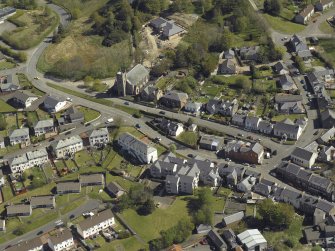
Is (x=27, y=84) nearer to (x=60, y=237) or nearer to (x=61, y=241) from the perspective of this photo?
(x=60, y=237)

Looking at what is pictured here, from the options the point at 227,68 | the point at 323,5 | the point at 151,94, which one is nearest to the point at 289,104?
the point at 227,68

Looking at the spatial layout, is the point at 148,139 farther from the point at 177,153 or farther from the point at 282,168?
the point at 282,168

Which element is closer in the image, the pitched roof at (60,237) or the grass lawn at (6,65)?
the pitched roof at (60,237)

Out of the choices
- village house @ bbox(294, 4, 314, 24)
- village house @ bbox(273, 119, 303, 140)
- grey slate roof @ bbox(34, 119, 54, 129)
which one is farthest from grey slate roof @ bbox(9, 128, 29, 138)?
village house @ bbox(294, 4, 314, 24)

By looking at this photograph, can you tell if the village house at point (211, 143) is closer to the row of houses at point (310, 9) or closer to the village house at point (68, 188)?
the village house at point (68, 188)

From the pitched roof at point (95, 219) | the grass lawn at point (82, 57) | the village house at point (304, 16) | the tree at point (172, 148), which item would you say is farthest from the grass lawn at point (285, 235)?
the village house at point (304, 16)
